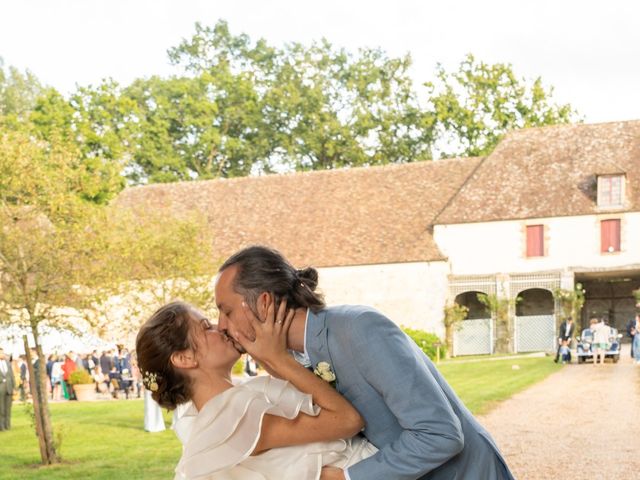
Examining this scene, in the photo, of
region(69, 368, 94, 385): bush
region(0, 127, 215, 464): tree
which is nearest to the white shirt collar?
region(0, 127, 215, 464): tree

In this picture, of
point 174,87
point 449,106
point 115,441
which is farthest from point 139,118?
point 115,441

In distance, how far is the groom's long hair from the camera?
118 inches

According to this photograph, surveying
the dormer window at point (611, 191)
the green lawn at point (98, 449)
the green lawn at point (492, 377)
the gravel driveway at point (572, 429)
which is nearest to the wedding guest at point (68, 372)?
the green lawn at point (98, 449)

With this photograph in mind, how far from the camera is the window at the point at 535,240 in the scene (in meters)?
38.4

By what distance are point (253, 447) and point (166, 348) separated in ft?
1.83

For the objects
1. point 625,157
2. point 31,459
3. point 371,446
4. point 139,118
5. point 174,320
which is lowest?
point 31,459

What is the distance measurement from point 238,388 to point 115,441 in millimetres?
13235

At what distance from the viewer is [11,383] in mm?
19938

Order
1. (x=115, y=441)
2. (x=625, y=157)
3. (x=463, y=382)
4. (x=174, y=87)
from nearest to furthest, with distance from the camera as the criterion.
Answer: (x=115, y=441) → (x=463, y=382) → (x=625, y=157) → (x=174, y=87)

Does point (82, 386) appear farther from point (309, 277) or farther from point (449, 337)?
point (309, 277)

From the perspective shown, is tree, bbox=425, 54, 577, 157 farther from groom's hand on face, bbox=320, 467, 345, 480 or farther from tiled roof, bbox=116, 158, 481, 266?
groom's hand on face, bbox=320, 467, 345, 480

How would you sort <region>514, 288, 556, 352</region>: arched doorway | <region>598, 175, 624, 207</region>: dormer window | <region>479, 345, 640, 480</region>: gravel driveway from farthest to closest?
<region>514, 288, 556, 352</region>: arched doorway → <region>598, 175, 624, 207</region>: dormer window → <region>479, 345, 640, 480</region>: gravel driveway

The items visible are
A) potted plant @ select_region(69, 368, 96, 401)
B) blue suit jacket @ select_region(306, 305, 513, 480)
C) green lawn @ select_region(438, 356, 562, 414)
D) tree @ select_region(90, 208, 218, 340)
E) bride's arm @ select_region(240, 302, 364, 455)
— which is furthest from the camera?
potted plant @ select_region(69, 368, 96, 401)

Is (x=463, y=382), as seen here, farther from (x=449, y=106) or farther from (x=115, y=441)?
(x=449, y=106)
